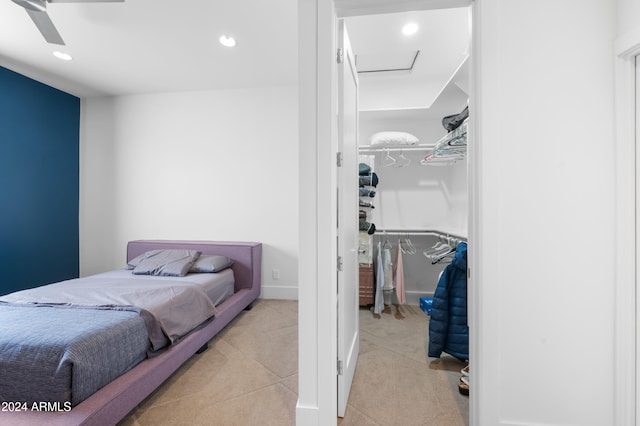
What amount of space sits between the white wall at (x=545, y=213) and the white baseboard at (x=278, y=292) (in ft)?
8.56

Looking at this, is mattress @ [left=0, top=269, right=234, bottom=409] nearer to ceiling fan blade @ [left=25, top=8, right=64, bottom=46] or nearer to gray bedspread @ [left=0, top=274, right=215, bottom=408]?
gray bedspread @ [left=0, top=274, right=215, bottom=408]

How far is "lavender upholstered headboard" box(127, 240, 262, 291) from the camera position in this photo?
3559 millimetres

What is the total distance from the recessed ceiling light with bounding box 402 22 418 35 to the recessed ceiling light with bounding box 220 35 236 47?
150cm

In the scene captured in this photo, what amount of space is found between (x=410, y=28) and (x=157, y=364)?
3.05 metres

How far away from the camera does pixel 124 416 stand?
1.62 meters

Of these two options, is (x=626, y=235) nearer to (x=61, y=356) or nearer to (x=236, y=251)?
(x=61, y=356)

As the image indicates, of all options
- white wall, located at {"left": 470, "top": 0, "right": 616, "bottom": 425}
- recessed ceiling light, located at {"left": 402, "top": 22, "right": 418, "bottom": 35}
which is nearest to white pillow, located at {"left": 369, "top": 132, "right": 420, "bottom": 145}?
recessed ceiling light, located at {"left": 402, "top": 22, "right": 418, "bottom": 35}

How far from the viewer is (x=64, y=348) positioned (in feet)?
4.83

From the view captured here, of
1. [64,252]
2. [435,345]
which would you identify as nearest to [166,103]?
[64,252]

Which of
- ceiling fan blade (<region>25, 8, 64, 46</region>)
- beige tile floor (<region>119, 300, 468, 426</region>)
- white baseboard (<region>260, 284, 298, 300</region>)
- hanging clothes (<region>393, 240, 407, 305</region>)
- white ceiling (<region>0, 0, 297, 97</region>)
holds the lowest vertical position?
beige tile floor (<region>119, 300, 468, 426</region>)

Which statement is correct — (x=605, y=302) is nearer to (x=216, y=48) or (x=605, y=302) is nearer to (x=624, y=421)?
(x=624, y=421)

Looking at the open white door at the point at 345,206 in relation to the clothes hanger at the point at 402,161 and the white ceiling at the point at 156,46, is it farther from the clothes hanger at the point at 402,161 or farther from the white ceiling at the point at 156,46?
the clothes hanger at the point at 402,161

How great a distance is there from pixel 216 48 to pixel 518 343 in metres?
3.30

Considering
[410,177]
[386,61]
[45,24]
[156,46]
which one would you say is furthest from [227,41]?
[410,177]
